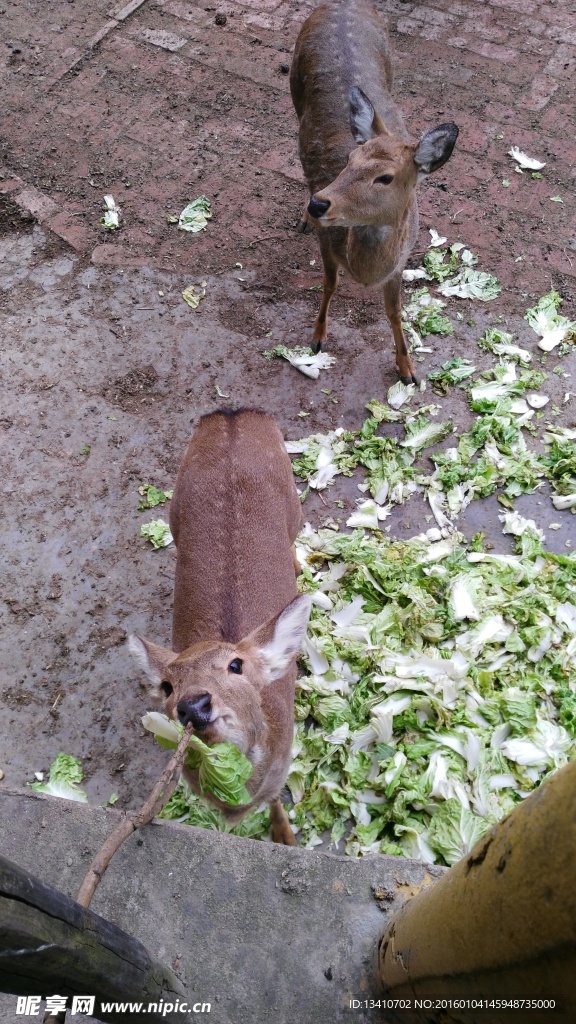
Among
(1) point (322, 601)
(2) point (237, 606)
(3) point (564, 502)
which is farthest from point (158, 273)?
(2) point (237, 606)

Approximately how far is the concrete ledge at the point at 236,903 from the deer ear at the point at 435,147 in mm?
4067

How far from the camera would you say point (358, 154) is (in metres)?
4.86

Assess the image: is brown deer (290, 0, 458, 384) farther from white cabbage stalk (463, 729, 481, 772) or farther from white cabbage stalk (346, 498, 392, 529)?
white cabbage stalk (463, 729, 481, 772)

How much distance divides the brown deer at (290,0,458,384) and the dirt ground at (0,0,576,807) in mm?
617

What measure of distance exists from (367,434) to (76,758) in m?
2.83

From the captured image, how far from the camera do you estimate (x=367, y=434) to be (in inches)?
210

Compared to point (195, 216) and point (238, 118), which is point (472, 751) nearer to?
point (195, 216)

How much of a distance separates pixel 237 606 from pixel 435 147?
321cm

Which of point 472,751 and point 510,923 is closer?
point 510,923

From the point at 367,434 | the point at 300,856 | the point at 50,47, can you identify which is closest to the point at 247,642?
the point at 300,856

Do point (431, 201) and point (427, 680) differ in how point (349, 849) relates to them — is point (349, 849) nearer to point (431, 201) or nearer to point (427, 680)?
point (427, 680)

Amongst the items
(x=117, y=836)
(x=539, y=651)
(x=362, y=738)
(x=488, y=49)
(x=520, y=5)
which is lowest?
(x=362, y=738)

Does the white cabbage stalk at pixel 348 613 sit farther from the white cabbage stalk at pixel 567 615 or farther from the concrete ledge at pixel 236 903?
the concrete ledge at pixel 236 903

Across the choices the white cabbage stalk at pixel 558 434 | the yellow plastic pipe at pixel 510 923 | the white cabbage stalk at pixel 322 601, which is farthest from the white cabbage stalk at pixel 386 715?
the white cabbage stalk at pixel 558 434
